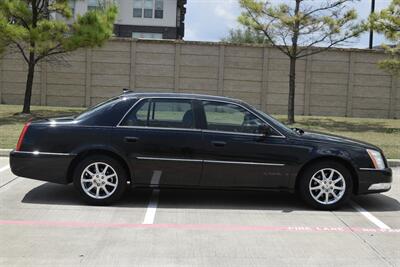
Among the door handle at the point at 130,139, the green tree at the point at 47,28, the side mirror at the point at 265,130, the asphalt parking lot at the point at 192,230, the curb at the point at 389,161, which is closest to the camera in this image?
the asphalt parking lot at the point at 192,230

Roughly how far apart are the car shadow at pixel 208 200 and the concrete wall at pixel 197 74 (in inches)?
758

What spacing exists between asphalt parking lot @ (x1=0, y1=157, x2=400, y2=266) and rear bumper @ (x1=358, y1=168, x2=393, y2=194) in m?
0.30

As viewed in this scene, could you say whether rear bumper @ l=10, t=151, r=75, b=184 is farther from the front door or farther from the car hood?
the car hood

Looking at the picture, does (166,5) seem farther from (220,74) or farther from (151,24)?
(220,74)

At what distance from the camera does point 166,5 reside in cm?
5578

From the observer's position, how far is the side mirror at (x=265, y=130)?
713cm

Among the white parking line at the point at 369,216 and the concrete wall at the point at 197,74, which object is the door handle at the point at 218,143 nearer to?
the white parking line at the point at 369,216

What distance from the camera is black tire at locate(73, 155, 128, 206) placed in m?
7.03

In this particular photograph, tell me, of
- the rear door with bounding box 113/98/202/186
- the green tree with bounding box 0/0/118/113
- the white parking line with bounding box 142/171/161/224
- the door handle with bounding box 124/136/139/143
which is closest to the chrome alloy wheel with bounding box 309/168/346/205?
the rear door with bounding box 113/98/202/186

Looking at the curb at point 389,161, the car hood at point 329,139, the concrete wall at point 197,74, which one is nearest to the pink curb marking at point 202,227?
the car hood at point 329,139

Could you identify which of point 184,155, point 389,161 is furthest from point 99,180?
point 389,161

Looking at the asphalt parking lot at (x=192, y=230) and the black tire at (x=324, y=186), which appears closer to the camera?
the asphalt parking lot at (x=192, y=230)

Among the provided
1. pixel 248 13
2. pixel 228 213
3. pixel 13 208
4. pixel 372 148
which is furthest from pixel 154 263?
pixel 248 13

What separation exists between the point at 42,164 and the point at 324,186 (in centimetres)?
375
